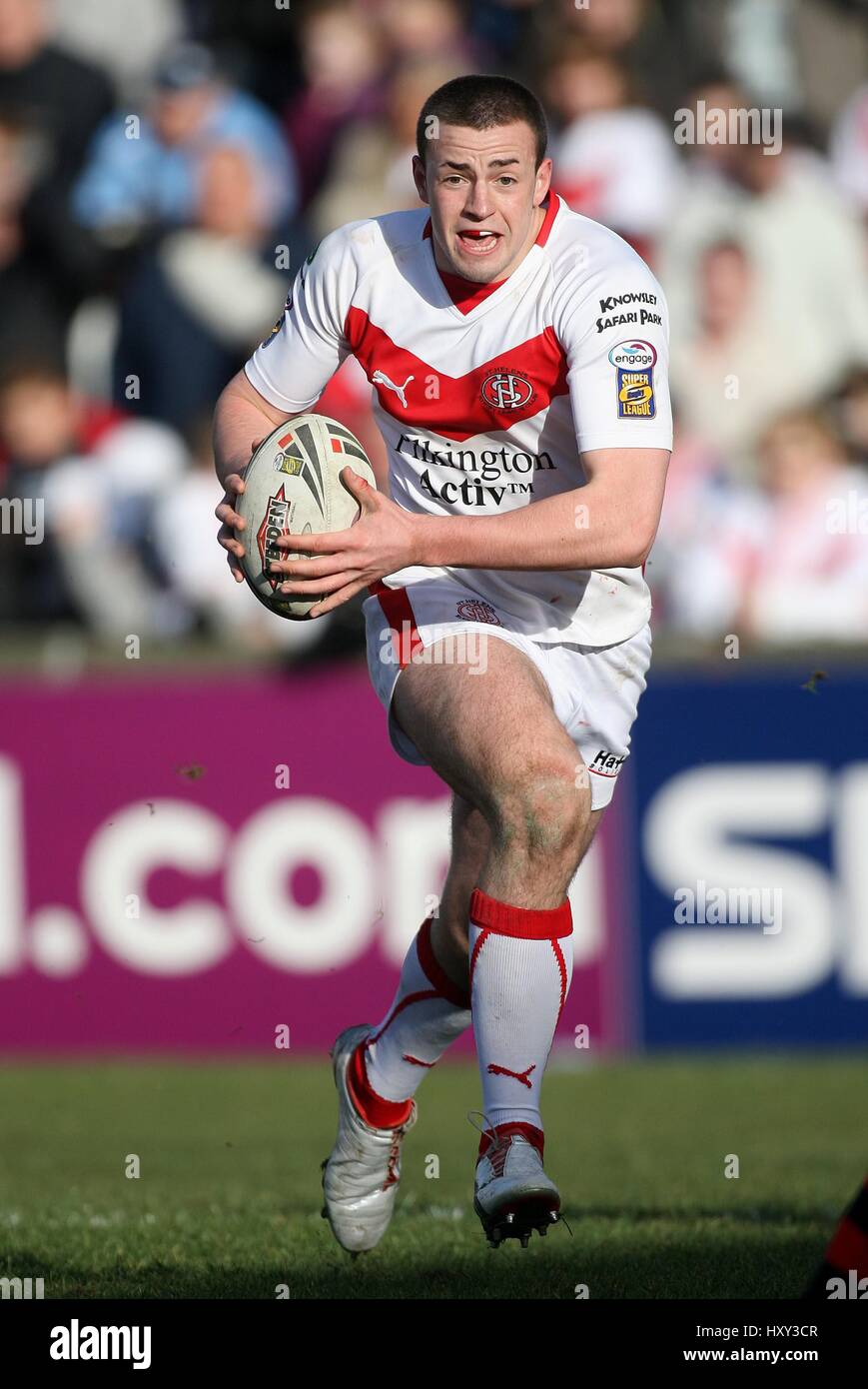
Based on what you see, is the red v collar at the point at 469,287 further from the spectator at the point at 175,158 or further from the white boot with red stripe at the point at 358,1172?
the spectator at the point at 175,158

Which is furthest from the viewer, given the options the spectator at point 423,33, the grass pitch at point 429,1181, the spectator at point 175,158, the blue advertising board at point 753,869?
the spectator at point 423,33

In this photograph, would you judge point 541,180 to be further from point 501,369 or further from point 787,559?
point 787,559

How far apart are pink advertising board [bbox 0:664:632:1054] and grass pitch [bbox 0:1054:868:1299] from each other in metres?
0.34

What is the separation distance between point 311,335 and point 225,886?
4.73m

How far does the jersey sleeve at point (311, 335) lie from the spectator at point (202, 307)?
5.45 metres

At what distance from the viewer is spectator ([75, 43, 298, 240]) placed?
474 inches

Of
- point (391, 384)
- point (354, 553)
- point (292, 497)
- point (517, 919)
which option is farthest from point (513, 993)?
point (391, 384)

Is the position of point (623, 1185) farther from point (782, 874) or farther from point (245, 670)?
point (245, 670)

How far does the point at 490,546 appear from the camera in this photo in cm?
504

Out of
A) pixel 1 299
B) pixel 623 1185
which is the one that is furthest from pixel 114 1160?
pixel 1 299

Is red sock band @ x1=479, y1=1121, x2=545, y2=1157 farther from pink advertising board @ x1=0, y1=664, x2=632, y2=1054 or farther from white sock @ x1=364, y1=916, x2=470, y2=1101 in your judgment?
pink advertising board @ x1=0, y1=664, x2=632, y2=1054

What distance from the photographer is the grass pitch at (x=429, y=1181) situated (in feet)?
17.9

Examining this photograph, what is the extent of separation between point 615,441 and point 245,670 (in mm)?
5420

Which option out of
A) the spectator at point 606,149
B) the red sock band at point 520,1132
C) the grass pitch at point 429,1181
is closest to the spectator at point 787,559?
the spectator at point 606,149
